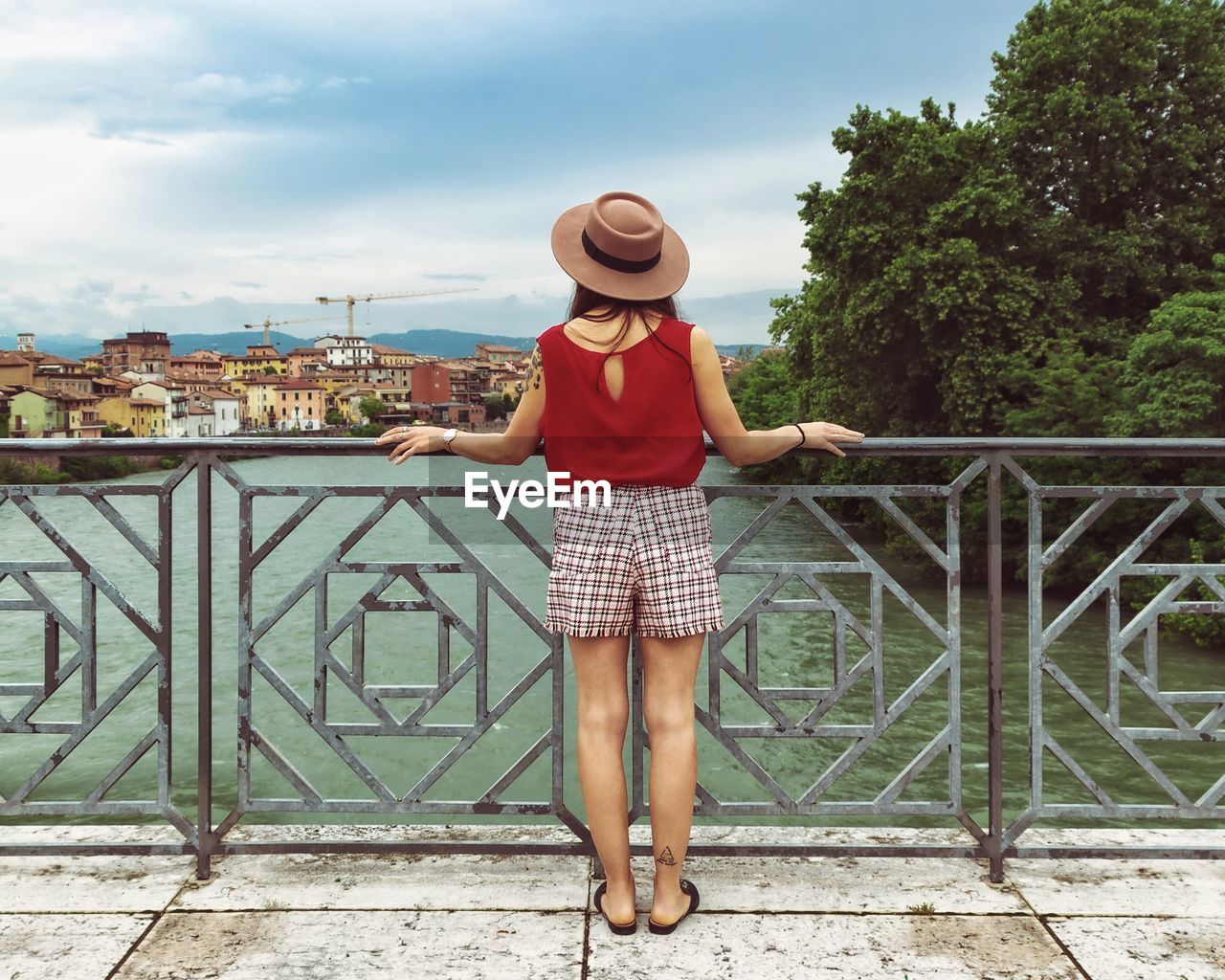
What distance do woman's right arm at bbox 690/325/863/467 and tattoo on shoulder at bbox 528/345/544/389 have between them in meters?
0.35

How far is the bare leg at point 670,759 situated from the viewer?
8.59 feet

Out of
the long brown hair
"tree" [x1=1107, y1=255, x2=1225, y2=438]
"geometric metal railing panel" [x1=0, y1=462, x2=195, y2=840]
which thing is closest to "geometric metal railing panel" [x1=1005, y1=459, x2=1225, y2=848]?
the long brown hair

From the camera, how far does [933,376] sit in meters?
23.5

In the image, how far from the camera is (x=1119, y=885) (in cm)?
289

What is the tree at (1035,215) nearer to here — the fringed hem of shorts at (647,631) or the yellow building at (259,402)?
the fringed hem of shorts at (647,631)

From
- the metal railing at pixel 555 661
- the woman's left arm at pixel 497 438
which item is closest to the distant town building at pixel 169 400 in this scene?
the metal railing at pixel 555 661

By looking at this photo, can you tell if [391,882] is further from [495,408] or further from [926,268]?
[495,408]

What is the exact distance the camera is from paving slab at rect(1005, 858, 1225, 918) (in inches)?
108

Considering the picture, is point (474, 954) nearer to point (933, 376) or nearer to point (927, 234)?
point (927, 234)

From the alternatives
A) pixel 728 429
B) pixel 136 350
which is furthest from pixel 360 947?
pixel 136 350

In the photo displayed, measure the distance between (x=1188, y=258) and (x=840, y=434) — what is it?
75.6ft

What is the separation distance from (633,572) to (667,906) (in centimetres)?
81

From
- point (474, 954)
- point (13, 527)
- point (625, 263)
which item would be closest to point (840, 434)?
point (625, 263)

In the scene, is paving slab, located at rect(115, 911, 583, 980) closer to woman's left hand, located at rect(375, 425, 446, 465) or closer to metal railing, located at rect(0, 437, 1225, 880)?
metal railing, located at rect(0, 437, 1225, 880)
